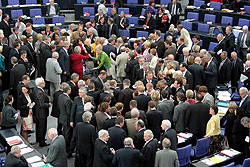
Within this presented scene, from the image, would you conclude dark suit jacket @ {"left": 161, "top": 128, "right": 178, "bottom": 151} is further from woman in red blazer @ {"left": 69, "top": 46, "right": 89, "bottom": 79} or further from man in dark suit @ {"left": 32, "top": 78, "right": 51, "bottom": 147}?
woman in red blazer @ {"left": 69, "top": 46, "right": 89, "bottom": 79}

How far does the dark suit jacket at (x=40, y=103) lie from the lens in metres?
9.58

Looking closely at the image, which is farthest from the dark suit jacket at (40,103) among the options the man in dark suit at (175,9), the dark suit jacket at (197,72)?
the man in dark suit at (175,9)

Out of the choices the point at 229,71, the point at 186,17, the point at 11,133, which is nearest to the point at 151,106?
the point at 11,133

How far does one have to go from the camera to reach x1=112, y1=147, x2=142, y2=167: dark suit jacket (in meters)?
7.46

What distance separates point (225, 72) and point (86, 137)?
5931 mm

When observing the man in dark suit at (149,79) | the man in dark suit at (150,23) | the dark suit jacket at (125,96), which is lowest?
the dark suit jacket at (125,96)

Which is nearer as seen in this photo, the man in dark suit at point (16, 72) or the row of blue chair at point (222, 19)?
the man in dark suit at point (16, 72)

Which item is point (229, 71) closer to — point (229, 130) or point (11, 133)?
point (229, 130)

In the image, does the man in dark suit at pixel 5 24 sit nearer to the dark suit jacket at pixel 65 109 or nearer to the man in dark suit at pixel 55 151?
the dark suit jacket at pixel 65 109

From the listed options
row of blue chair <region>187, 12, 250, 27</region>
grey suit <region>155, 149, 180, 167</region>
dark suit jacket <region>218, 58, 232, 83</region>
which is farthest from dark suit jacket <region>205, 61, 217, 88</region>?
row of blue chair <region>187, 12, 250, 27</region>

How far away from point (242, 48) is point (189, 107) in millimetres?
6703

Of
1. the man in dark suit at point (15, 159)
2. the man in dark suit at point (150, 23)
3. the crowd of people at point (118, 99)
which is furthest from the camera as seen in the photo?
the man in dark suit at point (150, 23)

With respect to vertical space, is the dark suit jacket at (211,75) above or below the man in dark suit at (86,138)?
above

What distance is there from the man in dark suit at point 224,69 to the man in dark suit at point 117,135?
5.55 metres
